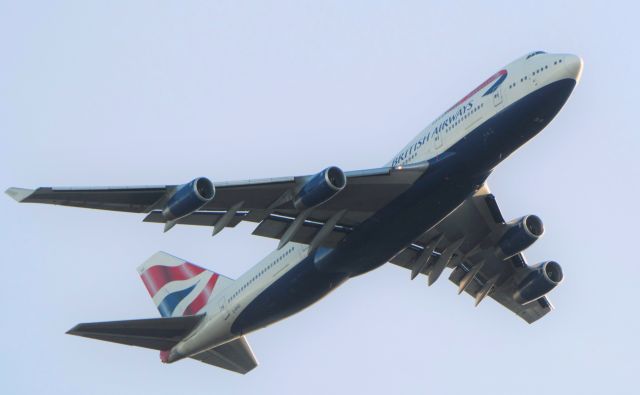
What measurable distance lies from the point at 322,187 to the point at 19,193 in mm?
9519

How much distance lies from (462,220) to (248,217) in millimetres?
9038

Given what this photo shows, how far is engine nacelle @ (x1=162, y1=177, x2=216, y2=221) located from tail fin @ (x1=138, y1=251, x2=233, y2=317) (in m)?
12.1

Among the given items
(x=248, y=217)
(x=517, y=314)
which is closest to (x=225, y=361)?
(x=248, y=217)

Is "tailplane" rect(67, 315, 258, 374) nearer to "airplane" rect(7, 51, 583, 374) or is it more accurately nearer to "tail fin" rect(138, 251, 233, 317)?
"airplane" rect(7, 51, 583, 374)

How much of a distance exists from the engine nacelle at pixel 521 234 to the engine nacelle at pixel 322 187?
9.44 m

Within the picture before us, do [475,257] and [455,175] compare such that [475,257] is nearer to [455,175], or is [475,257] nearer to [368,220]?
[368,220]

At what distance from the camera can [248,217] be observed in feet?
131

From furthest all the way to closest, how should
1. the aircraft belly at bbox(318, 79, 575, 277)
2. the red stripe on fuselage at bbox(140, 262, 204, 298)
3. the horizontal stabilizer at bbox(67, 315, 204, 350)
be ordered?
the red stripe on fuselage at bbox(140, 262, 204, 298) → the horizontal stabilizer at bbox(67, 315, 204, 350) → the aircraft belly at bbox(318, 79, 575, 277)

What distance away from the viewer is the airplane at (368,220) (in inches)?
1447

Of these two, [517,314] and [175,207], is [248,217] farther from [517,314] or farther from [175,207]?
[517,314]

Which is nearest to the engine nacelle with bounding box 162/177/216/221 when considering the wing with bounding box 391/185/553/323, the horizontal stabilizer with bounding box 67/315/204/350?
the horizontal stabilizer with bounding box 67/315/204/350

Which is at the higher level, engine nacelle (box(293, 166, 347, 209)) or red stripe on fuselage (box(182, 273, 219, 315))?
red stripe on fuselage (box(182, 273, 219, 315))

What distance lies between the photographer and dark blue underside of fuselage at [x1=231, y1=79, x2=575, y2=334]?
1444 inches

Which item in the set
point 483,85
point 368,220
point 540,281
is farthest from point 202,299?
point 483,85
